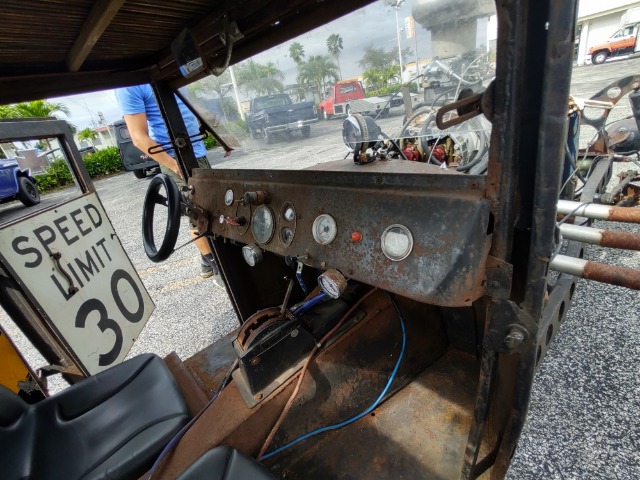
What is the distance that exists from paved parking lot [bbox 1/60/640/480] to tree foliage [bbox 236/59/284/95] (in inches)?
9.7

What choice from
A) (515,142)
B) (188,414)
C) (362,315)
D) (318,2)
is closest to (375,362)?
(362,315)

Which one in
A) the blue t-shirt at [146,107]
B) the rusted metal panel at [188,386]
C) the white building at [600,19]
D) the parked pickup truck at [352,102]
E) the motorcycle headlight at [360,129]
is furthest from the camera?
the white building at [600,19]

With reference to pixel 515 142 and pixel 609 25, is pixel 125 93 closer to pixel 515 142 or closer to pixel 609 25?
pixel 515 142

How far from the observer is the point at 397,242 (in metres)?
0.94

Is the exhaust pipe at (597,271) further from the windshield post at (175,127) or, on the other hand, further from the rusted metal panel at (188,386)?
the windshield post at (175,127)

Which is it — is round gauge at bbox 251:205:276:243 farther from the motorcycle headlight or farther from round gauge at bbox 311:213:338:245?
the motorcycle headlight

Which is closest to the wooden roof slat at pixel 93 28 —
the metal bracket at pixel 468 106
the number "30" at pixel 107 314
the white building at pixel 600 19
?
the metal bracket at pixel 468 106

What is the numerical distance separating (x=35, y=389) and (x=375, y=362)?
189 cm

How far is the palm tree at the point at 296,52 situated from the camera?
1.23 m

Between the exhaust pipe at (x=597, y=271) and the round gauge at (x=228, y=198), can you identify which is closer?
the exhaust pipe at (x=597, y=271)

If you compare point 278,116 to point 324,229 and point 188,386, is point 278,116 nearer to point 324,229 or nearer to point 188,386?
point 324,229

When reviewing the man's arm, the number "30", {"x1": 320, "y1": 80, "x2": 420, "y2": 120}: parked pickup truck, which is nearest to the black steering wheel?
the number "30"

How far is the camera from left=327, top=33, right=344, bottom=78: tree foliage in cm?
108

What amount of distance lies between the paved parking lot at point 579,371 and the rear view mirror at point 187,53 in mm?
440
